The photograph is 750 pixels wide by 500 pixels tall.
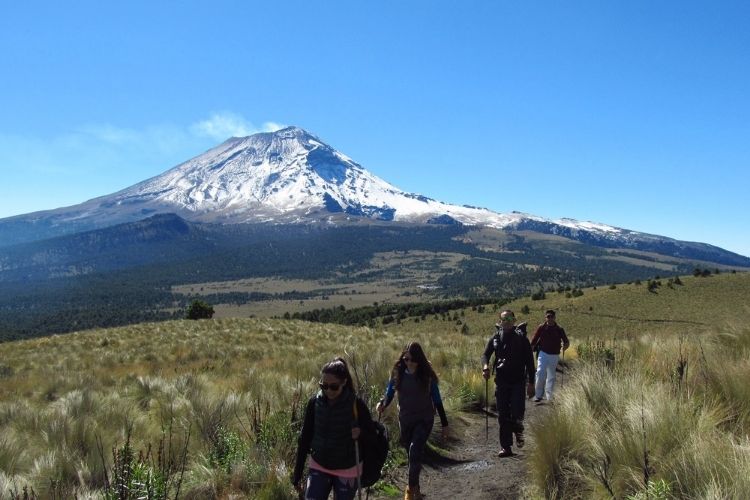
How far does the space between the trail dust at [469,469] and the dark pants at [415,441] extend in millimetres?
460

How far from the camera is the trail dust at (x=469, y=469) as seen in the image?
5551 millimetres

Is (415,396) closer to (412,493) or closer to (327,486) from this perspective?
(412,493)

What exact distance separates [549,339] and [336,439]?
6.79m

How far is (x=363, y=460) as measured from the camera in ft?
13.9

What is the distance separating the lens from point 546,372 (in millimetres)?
10070

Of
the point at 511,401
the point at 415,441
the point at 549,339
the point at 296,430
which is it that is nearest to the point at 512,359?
the point at 511,401

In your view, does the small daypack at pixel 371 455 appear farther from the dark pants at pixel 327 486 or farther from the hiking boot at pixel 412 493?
the hiking boot at pixel 412 493

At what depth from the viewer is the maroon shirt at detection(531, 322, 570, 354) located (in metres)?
9.82

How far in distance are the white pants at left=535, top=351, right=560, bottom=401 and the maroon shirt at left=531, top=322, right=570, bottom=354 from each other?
109 mm

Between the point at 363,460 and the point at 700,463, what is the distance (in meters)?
2.39

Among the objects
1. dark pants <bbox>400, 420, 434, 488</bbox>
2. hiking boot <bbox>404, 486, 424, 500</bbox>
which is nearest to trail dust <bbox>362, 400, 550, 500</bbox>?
hiking boot <bbox>404, 486, 424, 500</bbox>

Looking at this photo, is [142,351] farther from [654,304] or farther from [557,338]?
[654,304]

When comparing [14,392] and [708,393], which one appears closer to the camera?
[708,393]

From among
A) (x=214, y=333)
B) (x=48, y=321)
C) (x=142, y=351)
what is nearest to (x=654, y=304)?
(x=214, y=333)
